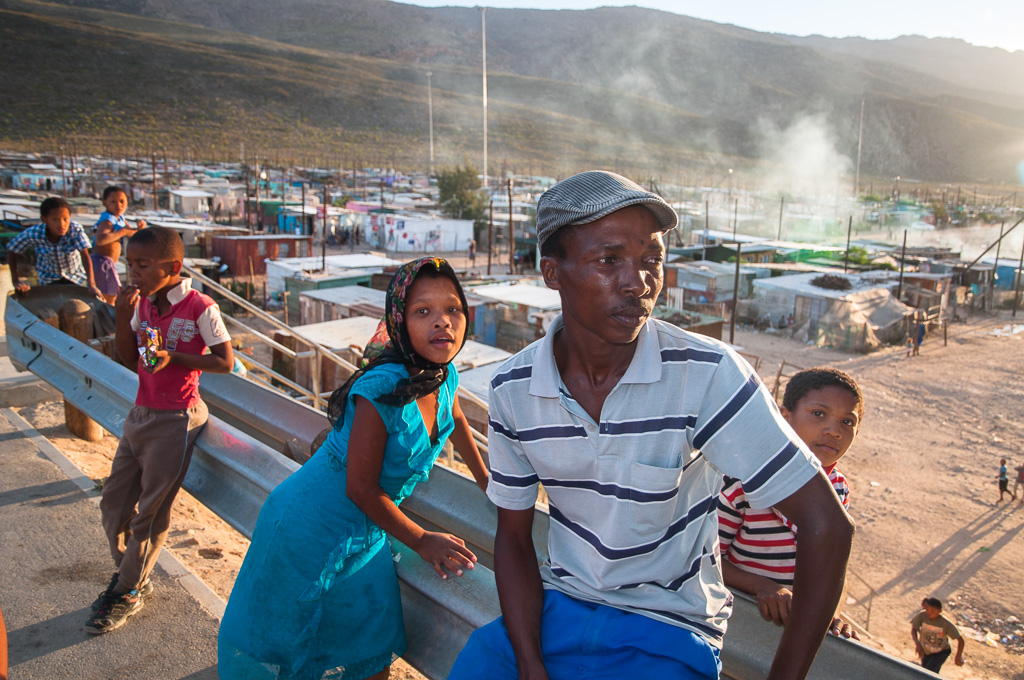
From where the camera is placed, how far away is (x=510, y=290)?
70.5ft

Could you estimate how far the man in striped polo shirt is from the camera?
1.32 m

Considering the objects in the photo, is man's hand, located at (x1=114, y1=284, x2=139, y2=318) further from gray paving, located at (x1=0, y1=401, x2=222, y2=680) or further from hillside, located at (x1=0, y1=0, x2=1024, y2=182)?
hillside, located at (x1=0, y1=0, x2=1024, y2=182)

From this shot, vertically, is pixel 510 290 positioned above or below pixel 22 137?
below

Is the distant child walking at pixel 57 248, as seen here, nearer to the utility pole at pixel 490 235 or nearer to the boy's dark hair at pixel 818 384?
the boy's dark hair at pixel 818 384

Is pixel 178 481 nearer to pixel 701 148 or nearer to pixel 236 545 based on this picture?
pixel 236 545

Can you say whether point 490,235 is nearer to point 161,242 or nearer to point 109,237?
point 109,237

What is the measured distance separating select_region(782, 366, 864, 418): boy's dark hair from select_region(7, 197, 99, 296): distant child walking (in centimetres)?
612

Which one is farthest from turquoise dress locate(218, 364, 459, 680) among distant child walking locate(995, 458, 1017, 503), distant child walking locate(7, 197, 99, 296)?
distant child walking locate(995, 458, 1017, 503)

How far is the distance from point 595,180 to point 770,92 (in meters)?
141

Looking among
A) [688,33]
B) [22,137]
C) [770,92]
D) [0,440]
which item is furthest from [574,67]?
[0,440]

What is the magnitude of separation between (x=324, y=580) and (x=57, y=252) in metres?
5.78

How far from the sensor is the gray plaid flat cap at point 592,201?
4.68ft

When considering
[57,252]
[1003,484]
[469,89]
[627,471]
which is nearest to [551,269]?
[627,471]

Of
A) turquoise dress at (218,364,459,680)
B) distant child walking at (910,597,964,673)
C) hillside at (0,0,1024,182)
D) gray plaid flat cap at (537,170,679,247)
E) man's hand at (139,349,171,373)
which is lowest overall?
distant child walking at (910,597,964,673)
